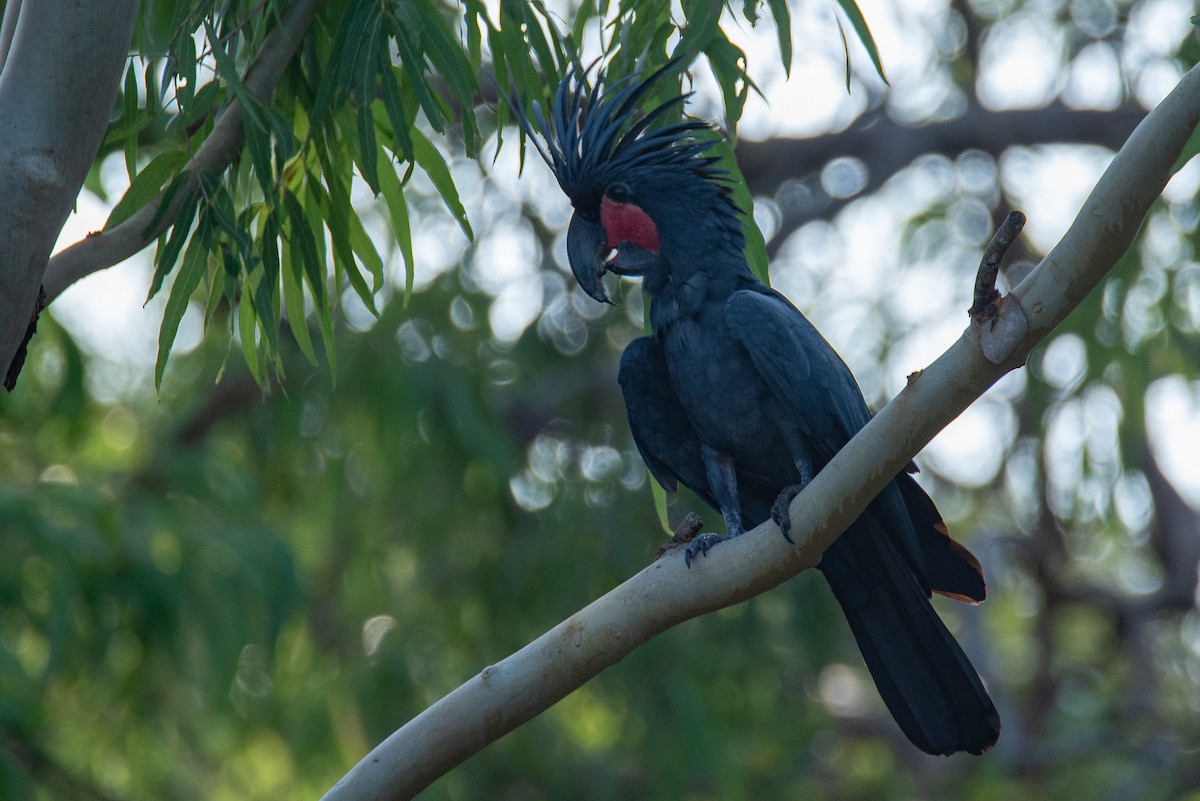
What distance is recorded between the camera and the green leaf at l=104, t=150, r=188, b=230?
6.84ft

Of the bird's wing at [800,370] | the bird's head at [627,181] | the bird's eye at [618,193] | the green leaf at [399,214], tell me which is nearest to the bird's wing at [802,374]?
the bird's wing at [800,370]

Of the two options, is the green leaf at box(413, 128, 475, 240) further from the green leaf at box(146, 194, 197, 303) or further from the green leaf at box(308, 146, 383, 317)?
the green leaf at box(146, 194, 197, 303)

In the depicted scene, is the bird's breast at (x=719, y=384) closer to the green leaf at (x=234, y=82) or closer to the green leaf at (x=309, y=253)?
the green leaf at (x=309, y=253)

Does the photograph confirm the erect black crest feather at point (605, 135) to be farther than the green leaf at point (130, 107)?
Yes

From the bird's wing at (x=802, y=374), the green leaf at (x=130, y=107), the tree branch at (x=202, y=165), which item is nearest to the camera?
the tree branch at (x=202, y=165)

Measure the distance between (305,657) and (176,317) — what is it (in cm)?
398

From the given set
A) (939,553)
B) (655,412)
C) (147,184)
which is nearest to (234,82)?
(147,184)

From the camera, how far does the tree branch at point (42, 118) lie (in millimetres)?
1670

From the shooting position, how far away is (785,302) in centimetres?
259

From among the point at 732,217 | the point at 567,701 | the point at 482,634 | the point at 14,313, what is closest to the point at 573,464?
the point at 482,634

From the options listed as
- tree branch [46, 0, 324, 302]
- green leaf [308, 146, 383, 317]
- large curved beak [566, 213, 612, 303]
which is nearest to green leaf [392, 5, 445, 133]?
tree branch [46, 0, 324, 302]

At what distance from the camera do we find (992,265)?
155 centimetres

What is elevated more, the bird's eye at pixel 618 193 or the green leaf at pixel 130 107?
the green leaf at pixel 130 107

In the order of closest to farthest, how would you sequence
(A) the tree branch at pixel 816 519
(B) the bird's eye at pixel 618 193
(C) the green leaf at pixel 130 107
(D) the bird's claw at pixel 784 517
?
1. (A) the tree branch at pixel 816 519
2. (D) the bird's claw at pixel 784 517
3. (C) the green leaf at pixel 130 107
4. (B) the bird's eye at pixel 618 193
